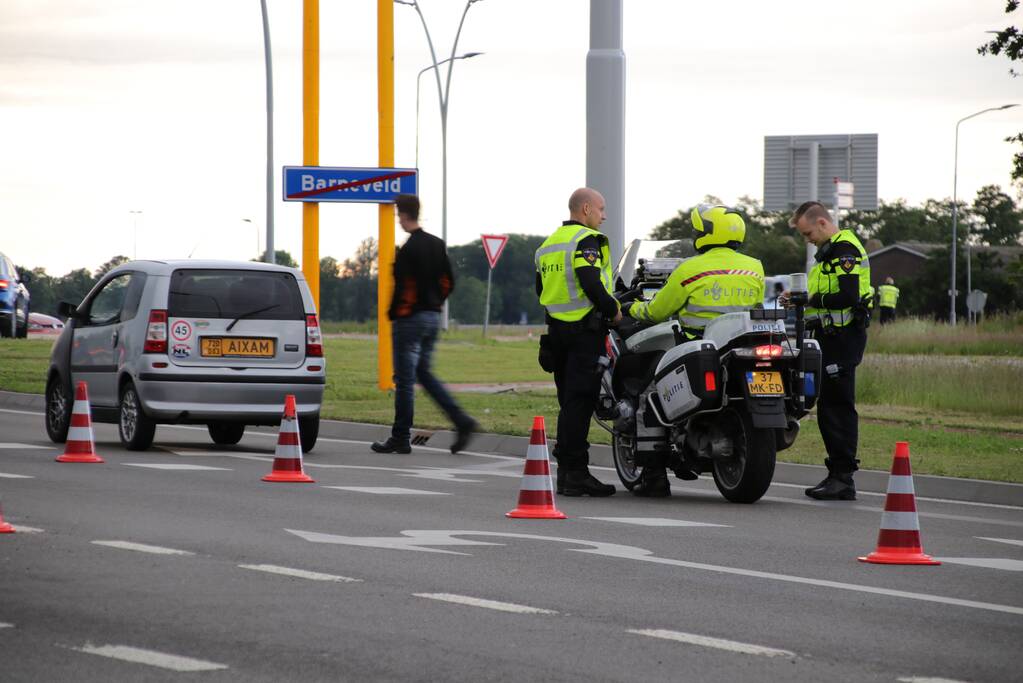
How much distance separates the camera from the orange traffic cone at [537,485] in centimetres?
1005

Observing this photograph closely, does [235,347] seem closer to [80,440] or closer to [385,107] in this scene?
[80,440]

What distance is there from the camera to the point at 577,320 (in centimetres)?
1140

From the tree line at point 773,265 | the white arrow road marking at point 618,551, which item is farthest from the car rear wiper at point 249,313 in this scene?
the tree line at point 773,265

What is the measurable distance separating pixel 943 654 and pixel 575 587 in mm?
1743

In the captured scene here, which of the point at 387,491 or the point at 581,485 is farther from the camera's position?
the point at 581,485

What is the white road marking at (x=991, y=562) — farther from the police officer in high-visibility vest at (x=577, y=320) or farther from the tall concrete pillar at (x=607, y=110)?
the tall concrete pillar at (x=607, y=110)

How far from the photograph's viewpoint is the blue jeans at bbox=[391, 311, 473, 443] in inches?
586

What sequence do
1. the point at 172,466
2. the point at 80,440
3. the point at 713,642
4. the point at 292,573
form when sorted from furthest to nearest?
the point at 80,440 < the point at 172,466 < the point at 292,573 < the point at 713,642

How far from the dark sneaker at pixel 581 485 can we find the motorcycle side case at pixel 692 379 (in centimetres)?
78

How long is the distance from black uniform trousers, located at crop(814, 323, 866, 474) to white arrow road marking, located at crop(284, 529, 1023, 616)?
338cm

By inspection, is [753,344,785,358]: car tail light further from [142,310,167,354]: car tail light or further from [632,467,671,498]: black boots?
[142,310,167,354]: car tail light

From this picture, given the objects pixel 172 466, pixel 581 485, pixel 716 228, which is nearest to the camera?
pixel 716 228

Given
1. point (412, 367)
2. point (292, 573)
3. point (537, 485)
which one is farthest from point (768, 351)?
point (412, 367)

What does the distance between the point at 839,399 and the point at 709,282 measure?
1.44m
